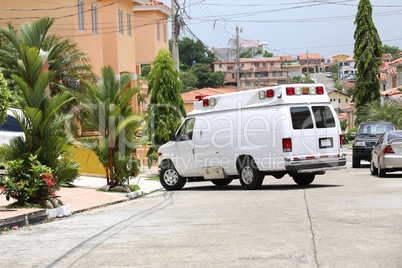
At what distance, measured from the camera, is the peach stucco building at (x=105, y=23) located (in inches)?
1116

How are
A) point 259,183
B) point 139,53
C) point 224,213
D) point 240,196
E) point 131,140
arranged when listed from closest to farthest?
point 224,213
point 240,196
point 259,183
point 131,140
point 139,53

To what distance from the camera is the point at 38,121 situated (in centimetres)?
1320

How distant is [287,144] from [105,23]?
18263mm

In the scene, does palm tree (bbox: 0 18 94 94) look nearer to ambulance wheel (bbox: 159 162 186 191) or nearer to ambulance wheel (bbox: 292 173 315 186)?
ambulance wheel (bbox: 159 162 186 191)

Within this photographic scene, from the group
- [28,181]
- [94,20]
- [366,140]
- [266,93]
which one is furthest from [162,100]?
[28,181]

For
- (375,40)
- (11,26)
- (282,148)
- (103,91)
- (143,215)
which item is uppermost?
(375,40)

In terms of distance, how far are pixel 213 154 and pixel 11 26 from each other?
13.6m

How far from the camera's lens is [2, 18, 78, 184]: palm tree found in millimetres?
13188

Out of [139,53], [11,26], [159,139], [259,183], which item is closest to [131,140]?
[259,183]

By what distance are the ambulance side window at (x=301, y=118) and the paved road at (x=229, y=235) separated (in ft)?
8.87

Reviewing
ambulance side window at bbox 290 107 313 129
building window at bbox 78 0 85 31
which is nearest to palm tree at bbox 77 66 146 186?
ambulance side window at bbox 290 107 313 129

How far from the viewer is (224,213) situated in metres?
11.6

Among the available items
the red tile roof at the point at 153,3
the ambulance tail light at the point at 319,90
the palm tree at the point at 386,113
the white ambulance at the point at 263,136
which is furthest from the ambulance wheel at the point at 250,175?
the palm tree at the point at 386,113

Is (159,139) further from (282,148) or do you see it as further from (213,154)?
(282,148)
